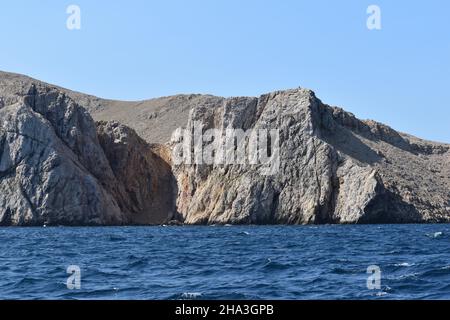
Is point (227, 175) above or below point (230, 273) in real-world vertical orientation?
above

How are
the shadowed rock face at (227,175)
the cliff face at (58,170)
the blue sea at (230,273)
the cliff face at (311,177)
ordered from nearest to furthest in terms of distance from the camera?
1. the blue sea at (230,273)
2. the cliff face at (311,177)
3. the shadowed rock face at (227,175)
4. the cliff face at (58,170)

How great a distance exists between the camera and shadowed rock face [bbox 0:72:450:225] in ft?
427

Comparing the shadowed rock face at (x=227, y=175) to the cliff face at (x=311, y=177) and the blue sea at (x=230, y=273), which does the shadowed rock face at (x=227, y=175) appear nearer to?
the cliff face at (x=311, y=177)

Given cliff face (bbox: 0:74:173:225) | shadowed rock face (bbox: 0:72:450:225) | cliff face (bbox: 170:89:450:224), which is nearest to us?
cliff face (bbox: 170:89:450:224)

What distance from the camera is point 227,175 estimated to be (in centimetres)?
14150

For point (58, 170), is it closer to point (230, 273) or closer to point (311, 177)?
point (311, 177)

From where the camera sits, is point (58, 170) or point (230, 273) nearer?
point (230, 273)

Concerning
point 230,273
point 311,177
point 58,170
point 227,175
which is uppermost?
point 58,170

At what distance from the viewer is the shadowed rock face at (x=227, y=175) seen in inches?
5128

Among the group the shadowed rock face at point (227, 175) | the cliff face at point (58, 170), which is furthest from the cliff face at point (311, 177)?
the cliff face at point (58, 170)

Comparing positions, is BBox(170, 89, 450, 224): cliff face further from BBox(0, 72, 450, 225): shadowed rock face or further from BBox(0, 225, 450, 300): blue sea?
BBox(0, 225, 450, 300): blue sea

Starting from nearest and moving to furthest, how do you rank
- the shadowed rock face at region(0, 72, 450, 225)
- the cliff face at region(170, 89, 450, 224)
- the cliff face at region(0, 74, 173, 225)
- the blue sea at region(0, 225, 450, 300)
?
the blue sea at region(0, 225, 450, 300) < the cliff face at region(170, 89, 450, 224) < the shadowed rock face at region(0, 72, 450, 225) < the cliff face at region(0, 74, 173, 225)

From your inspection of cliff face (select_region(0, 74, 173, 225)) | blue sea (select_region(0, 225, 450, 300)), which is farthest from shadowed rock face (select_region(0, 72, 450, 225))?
blue sea (select_region(0, 225, 450, 300))

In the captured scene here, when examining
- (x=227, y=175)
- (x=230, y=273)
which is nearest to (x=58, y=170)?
(x=227, y=175)
